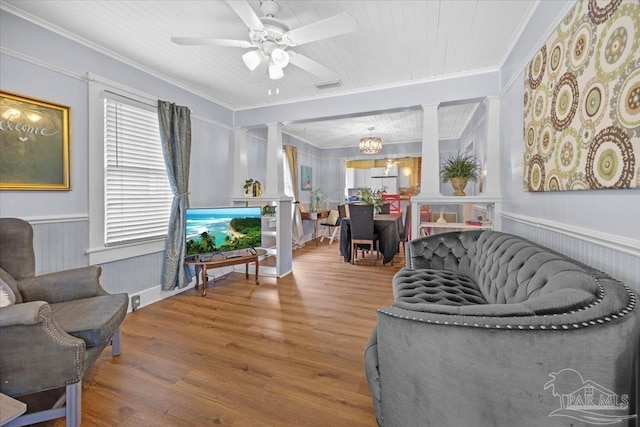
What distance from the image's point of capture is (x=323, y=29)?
180cm

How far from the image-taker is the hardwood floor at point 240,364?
1551 mm

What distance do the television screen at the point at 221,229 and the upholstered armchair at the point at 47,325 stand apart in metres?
1.29

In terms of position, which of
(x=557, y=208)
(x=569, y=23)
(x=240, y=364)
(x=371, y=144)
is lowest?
(x=240, y=364)

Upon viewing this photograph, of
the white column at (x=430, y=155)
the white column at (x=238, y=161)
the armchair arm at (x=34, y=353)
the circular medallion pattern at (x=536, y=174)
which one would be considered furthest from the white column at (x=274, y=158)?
the circular medallion pattern at (x=536, y=174)

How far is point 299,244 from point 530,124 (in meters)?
5.04

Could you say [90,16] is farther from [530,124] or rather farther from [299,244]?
[299,244]

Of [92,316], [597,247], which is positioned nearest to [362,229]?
[597,247]

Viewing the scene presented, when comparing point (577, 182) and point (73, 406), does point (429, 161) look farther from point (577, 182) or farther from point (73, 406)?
point (73, 406)

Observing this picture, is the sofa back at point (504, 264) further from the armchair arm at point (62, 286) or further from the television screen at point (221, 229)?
the armchair arm at point (62, 286)

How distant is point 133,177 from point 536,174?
145 inches

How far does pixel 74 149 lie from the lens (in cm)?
249

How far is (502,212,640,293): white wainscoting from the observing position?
108 cm

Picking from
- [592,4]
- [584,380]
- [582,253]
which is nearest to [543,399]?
[584,380]

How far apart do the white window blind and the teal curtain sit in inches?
4.7
